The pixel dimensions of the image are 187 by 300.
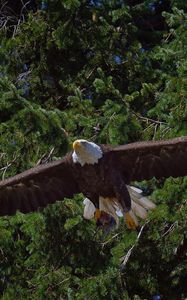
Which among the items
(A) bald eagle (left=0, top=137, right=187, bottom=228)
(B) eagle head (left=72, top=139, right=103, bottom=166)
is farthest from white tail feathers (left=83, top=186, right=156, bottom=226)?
(B) eagle head (left=72, top=139, right=103, bottom=166)

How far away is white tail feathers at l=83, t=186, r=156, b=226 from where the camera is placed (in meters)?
6.74

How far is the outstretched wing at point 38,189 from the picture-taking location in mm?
6895

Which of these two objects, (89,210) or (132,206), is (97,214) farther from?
(132,206)

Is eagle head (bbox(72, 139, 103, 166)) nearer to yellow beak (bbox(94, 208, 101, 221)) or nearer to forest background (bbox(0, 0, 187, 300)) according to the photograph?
forest background (bbox(0, 0, 187, 300))

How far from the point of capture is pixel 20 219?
6766 millimetres

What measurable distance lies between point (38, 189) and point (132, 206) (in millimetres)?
819

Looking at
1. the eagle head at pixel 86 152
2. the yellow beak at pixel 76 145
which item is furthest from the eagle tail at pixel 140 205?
the yellow beak at pixel 76 145

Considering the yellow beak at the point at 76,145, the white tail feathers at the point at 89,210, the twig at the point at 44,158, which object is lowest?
the white tail feathers at the point at 89,210

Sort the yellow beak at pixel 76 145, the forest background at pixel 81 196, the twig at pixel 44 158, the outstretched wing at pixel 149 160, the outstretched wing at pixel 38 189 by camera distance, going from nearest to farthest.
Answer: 1. the forest background at pixel 81 196
2. the yellow beak at pixel 76 145
3. the outstretched wing at pixel 149 160
4. the outstretched wing at pixel 38 189
5. the twig at pixel 44 158

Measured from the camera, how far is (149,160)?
6922mm

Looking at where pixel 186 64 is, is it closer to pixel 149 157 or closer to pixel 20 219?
pixel 149 157

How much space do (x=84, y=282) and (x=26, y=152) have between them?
49.1 inches

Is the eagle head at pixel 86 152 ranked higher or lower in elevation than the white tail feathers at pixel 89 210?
higher

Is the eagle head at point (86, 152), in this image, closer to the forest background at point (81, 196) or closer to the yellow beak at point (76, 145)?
the yellow beak at point (76, 145)
